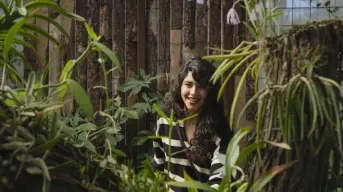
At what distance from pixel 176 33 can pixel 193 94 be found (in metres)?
1.18

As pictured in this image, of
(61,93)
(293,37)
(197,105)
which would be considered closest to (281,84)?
(293,37)

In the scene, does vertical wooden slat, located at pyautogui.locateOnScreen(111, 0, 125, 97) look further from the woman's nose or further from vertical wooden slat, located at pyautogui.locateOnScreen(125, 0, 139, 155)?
→ the woman's nose

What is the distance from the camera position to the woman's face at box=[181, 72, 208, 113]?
5.32ft

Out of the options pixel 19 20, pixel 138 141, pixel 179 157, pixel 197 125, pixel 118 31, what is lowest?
pixel 138 141

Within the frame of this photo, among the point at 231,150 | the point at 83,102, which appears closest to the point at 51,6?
the point at 83,102

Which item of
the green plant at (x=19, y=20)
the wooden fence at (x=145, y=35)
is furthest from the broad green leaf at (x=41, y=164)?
the wooden fence at (x=145, y=35)

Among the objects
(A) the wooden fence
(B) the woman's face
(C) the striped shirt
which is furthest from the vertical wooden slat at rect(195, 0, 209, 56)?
(B) the woman's face

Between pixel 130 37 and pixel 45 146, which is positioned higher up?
pixel 130 37

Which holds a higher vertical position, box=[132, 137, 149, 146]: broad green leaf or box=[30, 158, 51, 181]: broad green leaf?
box=[30, 158, 51, 181]: broad green leaf

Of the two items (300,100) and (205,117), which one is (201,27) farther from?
(300,100)

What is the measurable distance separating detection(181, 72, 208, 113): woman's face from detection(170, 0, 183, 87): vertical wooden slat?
3.57ft

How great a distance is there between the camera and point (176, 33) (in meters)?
2.76

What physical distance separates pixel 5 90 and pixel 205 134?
3.66 feet

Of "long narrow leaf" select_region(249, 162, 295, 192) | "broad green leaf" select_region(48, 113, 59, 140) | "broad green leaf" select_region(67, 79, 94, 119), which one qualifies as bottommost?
"long narrow leaf" select_region(249, 162, 295, 192)
